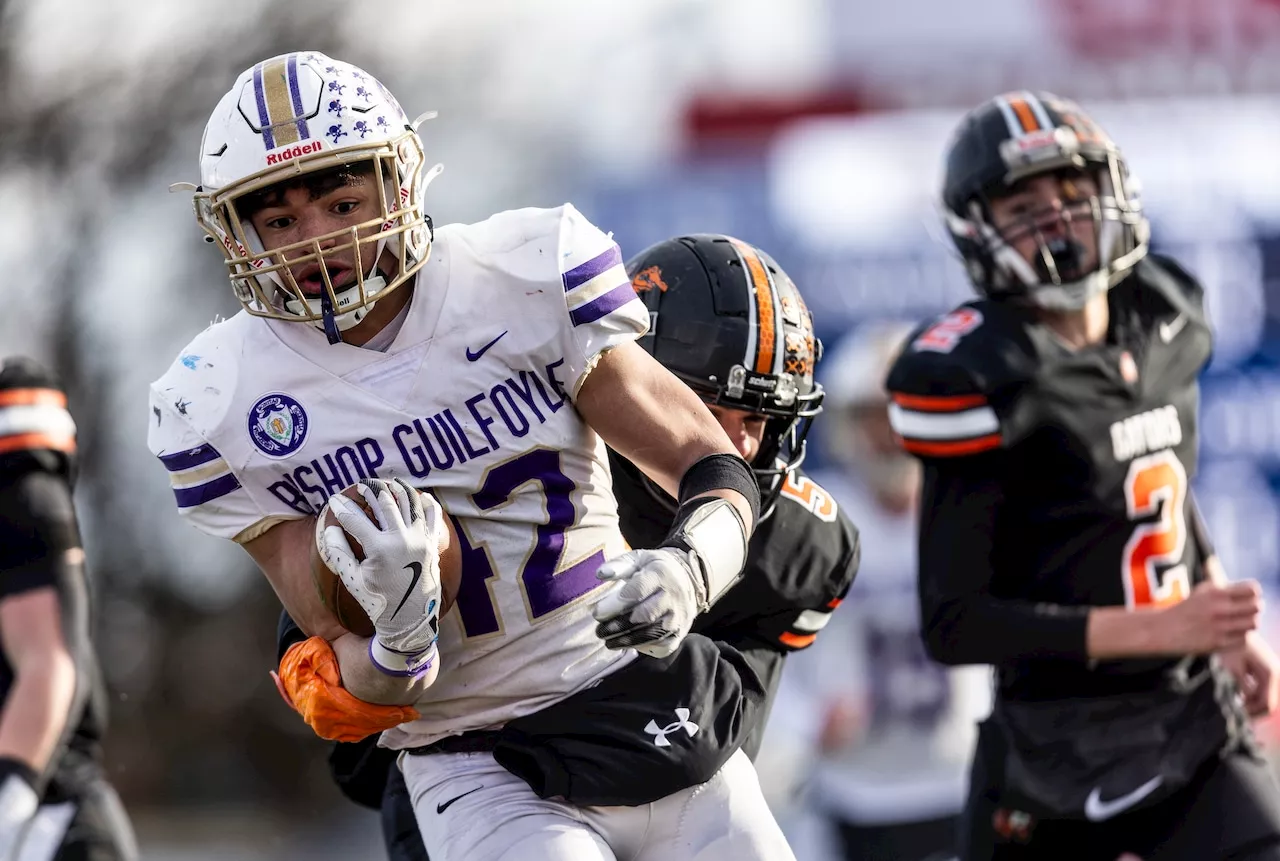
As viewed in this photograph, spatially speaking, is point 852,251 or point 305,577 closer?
point 305,577

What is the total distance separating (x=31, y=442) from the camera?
15.8 ft

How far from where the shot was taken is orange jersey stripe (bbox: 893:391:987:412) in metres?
4.06

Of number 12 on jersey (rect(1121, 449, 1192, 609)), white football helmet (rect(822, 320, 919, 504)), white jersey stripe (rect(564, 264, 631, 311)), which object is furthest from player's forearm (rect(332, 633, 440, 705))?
white football helmet (rect(822, 320, 919, 504))

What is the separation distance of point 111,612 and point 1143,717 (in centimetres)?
914

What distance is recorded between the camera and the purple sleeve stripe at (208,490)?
3043 millimetres

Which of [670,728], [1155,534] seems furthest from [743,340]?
[1155,534]

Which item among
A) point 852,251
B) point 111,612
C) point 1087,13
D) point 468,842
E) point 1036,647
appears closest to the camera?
point 468,842

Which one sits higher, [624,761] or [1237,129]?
[624,761]

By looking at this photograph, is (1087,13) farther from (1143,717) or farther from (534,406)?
(534,406)

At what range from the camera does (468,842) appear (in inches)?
117

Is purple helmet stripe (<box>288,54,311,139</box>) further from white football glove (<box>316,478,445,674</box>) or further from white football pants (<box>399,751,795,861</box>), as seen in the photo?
white football pants (<box>399,751,795,861</box>)

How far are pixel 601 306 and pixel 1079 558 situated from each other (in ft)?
5.23

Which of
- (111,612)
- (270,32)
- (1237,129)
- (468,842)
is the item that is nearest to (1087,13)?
(1237,129)

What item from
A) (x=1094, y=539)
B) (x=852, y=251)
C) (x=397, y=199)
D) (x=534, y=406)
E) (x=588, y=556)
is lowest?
(x=852, y=251)
